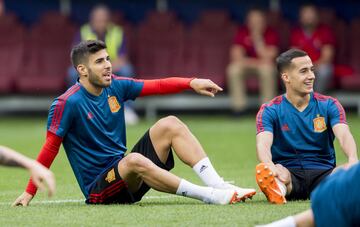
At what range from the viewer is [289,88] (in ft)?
30.1

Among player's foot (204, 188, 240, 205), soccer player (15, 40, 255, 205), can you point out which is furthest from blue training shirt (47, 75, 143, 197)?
player's foot (204, 188, 240, 205)

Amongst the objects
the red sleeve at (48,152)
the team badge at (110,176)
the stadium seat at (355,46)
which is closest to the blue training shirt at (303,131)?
the team badge at (110,176)

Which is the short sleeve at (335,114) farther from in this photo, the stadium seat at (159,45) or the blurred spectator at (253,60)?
the stadium seat at (159,45)

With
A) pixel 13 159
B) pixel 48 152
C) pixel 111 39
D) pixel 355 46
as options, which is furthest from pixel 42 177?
pixel 355 46

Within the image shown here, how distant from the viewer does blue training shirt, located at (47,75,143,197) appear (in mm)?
8734

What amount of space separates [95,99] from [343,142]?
205 cm

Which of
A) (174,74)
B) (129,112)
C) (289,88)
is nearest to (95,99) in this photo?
(289,88)

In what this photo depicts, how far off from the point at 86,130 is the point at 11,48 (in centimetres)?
1181

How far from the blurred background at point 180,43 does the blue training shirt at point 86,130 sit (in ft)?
31.8

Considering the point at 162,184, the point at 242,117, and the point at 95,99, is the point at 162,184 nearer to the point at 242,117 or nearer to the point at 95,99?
the point at 95,99

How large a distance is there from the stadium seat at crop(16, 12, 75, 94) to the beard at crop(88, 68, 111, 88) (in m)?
11.0

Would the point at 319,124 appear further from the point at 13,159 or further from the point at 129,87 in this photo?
the point at 13,159

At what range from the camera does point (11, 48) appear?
2028cm

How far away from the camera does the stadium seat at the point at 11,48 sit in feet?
65.5
